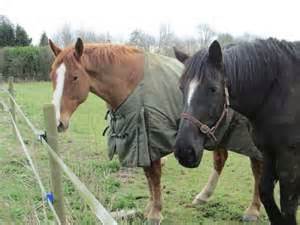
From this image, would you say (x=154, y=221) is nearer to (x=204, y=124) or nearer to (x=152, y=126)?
(x=152, y=126)

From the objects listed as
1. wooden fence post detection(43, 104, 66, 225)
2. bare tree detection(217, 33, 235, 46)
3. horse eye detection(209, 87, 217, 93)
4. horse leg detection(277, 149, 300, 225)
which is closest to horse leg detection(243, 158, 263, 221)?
horse leg detection(277, 149, 300, 225)

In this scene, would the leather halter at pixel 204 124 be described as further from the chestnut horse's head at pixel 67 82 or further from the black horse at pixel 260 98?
the chestnut horse's head at pixel 67 82

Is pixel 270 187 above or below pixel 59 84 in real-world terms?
below

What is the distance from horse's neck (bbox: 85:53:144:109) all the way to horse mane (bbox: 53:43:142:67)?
2.0 inches

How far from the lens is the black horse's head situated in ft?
9.10

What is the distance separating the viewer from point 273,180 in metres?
3.31

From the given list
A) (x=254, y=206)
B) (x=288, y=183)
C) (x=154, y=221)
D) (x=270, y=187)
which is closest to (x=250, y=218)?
(x=254, y=206)

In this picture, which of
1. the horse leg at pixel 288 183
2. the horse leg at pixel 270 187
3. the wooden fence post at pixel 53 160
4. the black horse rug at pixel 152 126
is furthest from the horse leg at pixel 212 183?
the wooden fence post at pixel 53 160

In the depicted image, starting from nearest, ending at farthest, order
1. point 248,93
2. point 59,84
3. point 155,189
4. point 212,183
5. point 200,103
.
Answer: point 200,103 < point 248,93 < point 59,84 < point 155,189 < point 212,183

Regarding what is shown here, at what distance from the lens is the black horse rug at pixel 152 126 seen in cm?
407

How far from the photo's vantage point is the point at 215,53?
2.84 metres

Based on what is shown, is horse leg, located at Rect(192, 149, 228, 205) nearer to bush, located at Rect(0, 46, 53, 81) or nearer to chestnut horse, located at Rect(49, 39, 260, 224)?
chestnut horse, located at Rect(49, 39, 260, 224)

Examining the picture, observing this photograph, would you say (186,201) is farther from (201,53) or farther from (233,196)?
(201,53)

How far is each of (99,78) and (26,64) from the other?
29317 millimetres
